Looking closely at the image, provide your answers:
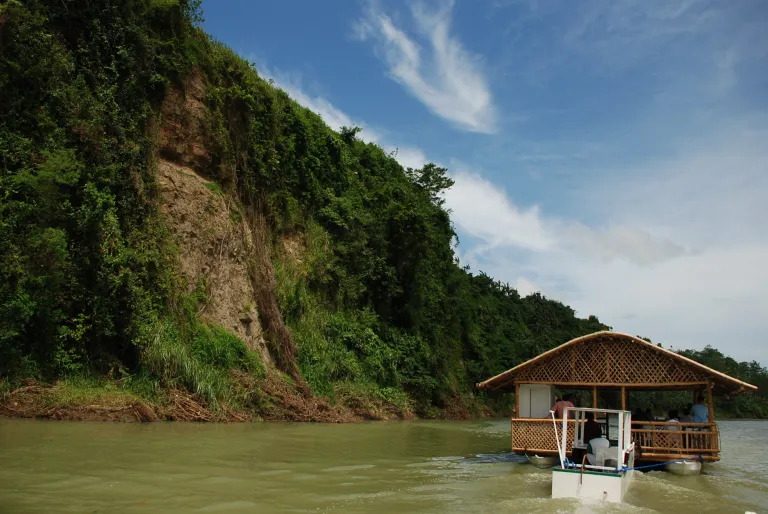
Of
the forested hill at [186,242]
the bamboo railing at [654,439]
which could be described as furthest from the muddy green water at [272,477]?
the forested hill at [186,242]

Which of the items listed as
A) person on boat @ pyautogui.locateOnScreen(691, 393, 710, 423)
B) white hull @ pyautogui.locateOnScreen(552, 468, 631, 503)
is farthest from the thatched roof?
white hull @ pyautogui.locateOnScreen(552, 468, 631, 503)

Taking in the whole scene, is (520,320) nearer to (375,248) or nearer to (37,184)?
(375,248)

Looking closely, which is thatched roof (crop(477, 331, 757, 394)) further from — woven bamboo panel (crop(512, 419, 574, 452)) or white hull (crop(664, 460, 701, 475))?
white hull (crop(664, 460, 701, 475))

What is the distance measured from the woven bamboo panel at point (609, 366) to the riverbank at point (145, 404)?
6.95 meters

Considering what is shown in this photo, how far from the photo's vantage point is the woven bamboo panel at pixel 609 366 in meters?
11.2

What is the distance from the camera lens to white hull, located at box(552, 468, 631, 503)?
7871 mm

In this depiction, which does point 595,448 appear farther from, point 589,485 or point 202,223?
point 202,223

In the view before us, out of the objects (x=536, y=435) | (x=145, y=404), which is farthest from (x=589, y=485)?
(x=145, y=404)

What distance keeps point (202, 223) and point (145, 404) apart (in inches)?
256

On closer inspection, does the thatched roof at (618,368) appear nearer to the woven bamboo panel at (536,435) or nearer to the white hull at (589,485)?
the woven bamboo panel at (536,435)

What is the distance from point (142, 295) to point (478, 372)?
70.8ft

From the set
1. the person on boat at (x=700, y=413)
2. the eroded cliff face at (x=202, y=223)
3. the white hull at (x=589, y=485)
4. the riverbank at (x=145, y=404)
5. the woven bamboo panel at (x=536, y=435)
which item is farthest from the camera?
the eroded cliff face at (x=202, y=223)

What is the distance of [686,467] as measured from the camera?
11125 millimetres

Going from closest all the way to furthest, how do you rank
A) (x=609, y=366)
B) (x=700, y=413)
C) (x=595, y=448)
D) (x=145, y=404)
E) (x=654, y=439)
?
1. (x=595, y=448)
2. (x=654, y=439)
3. (x=609, y=366)
4. (x=700, y=413)
5. (x=145, y=404)
